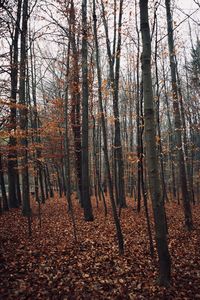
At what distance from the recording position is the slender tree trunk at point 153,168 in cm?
498

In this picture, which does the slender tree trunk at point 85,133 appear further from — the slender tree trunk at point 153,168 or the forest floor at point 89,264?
the slender tree trunk at point 153,168

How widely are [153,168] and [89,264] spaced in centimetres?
313

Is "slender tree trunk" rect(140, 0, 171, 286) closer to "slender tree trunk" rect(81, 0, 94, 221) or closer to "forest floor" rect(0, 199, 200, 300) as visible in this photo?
"forest floor" rect(0, 199, 200, 300)

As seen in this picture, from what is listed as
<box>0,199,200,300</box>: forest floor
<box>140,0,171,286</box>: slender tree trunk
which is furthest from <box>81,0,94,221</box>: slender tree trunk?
<box>140,0,171,286</box>: slender tree trunk

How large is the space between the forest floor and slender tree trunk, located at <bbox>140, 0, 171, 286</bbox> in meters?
0.54

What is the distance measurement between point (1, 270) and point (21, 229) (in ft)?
13.7

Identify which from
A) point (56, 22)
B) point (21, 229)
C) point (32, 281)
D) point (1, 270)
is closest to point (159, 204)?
point (32, 281)

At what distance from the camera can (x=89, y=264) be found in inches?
246

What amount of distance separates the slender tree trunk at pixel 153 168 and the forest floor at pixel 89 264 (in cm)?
54

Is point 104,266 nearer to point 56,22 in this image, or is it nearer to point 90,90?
point 56,22

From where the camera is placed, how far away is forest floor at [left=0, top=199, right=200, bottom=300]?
4883mm

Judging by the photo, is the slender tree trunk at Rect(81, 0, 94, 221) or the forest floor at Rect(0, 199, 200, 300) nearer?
the forest floor at Rect(0, 199, 200, 300)

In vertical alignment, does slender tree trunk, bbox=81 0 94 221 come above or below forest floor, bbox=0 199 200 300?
above

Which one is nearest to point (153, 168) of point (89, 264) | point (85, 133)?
point (89, 264)
